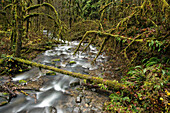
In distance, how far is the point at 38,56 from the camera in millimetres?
9023

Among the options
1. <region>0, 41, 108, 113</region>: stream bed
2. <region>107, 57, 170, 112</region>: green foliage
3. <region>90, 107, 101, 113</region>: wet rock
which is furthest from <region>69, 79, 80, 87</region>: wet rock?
<region>107, 57, 170, 112</region>: green foliage

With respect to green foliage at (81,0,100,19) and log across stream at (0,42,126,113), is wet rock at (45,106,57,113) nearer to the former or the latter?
log across stream at (0,42,126,113)

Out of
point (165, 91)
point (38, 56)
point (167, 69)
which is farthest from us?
point (38, 56)

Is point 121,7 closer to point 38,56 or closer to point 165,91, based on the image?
point 165,91

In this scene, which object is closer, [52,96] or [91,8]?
[52,96]

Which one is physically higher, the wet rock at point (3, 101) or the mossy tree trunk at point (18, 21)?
the mossy tree trunk at point (18, 21)

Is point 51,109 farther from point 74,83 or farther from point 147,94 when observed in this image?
point 147,94

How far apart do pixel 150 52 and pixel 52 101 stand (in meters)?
4.79

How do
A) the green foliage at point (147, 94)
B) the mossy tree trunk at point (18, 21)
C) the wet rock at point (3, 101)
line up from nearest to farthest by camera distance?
the green foliage at point (147, 94)
the wet rock at point (3, 101)
the mossy tree trunk at point (18, 21)

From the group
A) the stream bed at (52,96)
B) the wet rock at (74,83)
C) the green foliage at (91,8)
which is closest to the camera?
the stream bed at (52,96)

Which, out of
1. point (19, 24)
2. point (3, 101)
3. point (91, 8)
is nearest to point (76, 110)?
point (3, 101)

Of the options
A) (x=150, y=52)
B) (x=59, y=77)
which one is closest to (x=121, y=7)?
(x=150, y=52)

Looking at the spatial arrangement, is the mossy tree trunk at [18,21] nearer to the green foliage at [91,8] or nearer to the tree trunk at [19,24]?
the tree trunk at [19,24]

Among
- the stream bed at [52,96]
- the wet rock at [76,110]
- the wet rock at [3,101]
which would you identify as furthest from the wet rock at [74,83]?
the wet rock at [3,101]
